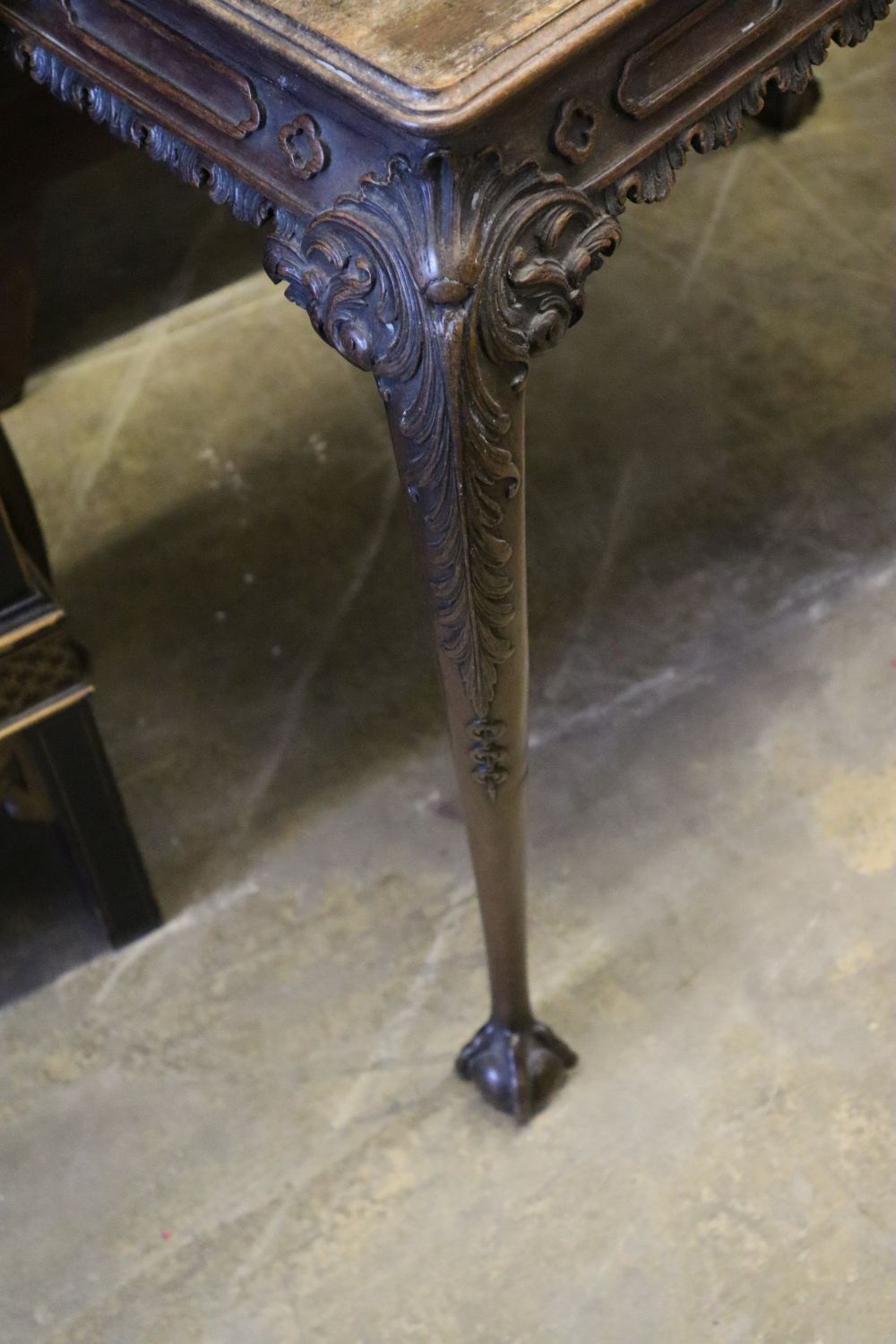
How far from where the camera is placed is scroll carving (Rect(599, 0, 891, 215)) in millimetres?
829

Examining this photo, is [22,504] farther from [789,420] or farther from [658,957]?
[789,420]

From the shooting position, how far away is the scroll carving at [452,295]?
0.74 m

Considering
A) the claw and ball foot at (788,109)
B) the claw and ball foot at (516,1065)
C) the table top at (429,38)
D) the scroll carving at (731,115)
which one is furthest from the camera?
the claw and ball foot at (788,109)

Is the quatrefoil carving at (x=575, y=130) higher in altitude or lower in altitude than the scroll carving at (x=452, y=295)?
higher

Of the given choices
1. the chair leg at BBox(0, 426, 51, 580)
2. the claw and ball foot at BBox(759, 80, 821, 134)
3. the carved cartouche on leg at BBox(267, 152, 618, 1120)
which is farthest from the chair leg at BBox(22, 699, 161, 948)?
the claw and ball foot at BBox(759, 80, 821, 134)

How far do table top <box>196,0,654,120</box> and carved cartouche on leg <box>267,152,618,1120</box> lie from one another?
4 cm

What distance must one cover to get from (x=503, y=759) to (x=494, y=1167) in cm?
38

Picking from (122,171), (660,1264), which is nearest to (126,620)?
(122,171)

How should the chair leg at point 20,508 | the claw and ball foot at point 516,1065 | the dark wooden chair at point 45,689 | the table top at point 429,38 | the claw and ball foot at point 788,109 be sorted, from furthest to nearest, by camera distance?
the claw and ball foot at point 788,109 → the chair leg at point 20,508 → the claw and ball foot at point 516,1065 → the dark wooden chair at point 45,689 → the table top at point 429,38

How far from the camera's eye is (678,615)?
1.58m

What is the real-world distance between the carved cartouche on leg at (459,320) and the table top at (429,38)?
35 millimetres

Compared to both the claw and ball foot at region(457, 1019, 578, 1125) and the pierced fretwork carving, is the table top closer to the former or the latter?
the pierced fretwork carving

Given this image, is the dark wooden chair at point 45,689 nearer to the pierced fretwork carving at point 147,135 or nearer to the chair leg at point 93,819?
the chair leg at point 93,819

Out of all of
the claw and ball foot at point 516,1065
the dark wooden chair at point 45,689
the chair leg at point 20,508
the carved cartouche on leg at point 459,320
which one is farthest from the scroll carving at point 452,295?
the chair leg at point 20,508
